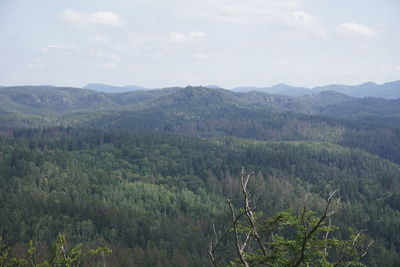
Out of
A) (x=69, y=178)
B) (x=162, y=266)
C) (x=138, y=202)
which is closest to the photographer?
(x=162, y=266)

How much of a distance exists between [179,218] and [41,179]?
62193 mm

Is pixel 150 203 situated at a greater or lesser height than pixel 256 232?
lesser

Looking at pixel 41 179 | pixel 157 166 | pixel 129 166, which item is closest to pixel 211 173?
pixel 157 166

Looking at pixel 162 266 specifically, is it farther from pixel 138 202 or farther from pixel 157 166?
pixel 157 166

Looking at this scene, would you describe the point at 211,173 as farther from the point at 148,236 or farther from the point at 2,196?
the point at 2,196

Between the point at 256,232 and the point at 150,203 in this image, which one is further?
the point at 150,203

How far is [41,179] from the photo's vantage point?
493 ft

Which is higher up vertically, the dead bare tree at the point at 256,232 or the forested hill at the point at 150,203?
the dead bare tree at the point at 256,232

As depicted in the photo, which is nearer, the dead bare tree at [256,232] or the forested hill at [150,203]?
the dead bare tree at [256,232]

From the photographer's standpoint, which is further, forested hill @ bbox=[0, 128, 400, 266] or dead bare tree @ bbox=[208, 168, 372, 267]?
forested hill @ bbox=[0, 128, 400, 266]

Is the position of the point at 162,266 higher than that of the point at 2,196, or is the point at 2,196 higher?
the point at 2,196

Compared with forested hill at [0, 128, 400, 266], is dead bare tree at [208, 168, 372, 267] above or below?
above

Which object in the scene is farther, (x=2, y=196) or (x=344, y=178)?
(x=344, y=178)

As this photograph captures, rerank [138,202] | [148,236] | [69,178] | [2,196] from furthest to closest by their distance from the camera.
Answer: [69,178] < [138,202] < [2,196] < [148,236]
